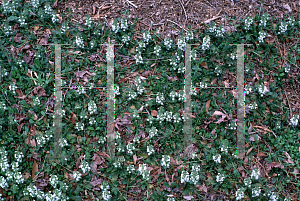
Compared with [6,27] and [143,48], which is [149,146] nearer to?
[143,48]

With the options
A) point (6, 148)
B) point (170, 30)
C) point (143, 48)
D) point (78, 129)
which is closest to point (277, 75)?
point (170, 30)

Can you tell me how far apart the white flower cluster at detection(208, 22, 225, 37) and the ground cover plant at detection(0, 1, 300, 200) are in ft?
0.05

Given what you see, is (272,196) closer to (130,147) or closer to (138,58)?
(130,147)

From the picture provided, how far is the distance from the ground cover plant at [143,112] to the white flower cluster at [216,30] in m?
0.02

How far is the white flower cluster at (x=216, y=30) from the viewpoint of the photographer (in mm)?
4090

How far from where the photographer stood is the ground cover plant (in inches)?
146

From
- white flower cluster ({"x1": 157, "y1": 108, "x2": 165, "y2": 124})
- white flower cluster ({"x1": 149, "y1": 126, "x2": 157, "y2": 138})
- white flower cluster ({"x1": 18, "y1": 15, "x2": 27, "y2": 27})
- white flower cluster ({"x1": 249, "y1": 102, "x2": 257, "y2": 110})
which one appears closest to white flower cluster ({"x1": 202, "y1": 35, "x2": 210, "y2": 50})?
white flower cluster ({"x1": 249, "y1": 102, "x2": 257, "y2": 110})

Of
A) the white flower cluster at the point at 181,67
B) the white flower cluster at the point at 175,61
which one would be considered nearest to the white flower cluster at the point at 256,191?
the white flower cluster at the point at 181,67

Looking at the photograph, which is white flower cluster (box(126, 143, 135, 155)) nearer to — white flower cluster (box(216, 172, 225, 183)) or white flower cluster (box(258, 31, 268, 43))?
white flower cluster (box(216, 172, 225, 183))

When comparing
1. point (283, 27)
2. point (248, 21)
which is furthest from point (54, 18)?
point (283, 27)

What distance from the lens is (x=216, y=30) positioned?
4164 millimetres

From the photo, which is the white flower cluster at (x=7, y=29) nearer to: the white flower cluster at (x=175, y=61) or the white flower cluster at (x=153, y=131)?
the white flower cluster at (x=175, y=61)

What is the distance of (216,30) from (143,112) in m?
1.76

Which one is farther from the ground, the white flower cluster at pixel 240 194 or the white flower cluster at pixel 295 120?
the white flower cluster at pixel 295 120
